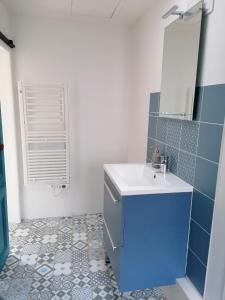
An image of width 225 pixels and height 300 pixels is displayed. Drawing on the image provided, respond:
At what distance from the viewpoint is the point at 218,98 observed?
4.15 ft

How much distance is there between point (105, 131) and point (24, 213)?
140 cm

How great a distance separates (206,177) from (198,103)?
0.45m

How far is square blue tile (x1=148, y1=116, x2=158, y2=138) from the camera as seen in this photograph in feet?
6.88

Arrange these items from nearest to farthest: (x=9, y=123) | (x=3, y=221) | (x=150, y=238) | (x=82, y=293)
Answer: (x=150, y=238) < (x=82, y=293) < (x=3, y=221) < (x=9, y=123)

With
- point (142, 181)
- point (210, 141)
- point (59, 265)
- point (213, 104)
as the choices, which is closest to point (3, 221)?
point (59, 265)

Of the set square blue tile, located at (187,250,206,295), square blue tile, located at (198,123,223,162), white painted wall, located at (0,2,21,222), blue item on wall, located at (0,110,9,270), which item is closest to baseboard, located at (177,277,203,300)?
square blue tile, located at (187,250,206,295)

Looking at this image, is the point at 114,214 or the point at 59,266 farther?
the point at 59,266

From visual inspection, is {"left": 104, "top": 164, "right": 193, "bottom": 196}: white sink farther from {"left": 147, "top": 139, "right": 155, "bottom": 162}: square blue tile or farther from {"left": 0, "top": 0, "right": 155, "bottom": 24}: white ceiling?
{"left": 0, "top": 0, "right": 155, "bottom": 24}: white ceiling

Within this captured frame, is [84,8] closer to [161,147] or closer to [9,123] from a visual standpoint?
[9,123]

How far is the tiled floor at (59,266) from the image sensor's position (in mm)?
1771

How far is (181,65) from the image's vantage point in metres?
1.61

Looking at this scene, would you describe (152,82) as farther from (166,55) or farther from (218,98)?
(218,98)

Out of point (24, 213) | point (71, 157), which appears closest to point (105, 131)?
point (71, 157)

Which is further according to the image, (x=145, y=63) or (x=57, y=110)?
(x=57, y=110)
